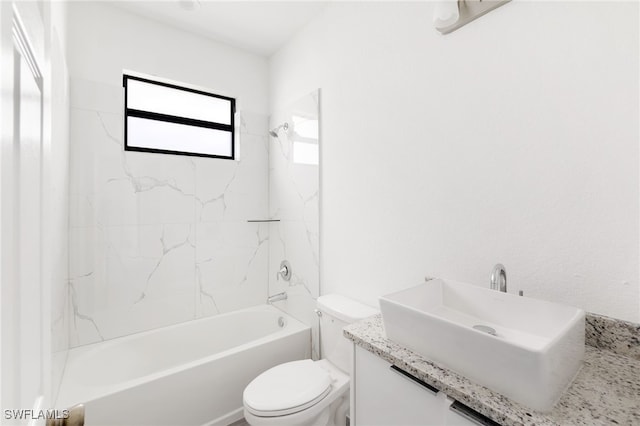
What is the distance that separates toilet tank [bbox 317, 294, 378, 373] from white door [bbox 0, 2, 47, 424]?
1299 mm

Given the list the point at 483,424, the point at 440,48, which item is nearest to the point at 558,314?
the point at 483,424

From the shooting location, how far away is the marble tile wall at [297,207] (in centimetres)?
213

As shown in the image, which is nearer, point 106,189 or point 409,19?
point 409,19

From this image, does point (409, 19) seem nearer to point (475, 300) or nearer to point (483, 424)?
point (475, 300)

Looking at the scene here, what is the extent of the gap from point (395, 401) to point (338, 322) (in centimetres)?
77

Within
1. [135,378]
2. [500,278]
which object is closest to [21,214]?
[500,278]

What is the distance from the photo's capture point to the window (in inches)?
87.9

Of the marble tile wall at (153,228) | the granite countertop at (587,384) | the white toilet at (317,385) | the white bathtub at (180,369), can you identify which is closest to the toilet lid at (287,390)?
the white toilet at (317,385)

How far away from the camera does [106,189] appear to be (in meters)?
2.01

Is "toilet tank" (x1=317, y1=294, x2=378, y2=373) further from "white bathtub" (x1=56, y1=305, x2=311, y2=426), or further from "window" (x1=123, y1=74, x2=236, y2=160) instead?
"window" (x1=123, y1=74, x2=236, y2=160)

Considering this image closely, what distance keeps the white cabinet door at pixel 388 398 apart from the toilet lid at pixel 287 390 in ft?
1.26

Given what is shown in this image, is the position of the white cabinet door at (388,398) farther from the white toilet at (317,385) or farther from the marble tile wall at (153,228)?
the marble tile wall at (153,228)

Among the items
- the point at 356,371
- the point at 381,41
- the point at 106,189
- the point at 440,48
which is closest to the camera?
the point at 356,371

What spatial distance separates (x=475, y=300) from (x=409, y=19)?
4.57 feet
